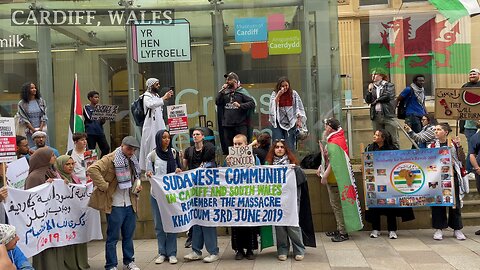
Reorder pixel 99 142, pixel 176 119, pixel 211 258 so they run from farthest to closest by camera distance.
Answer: pixel 99 142 < pixel 176 119 < pixel 211 258

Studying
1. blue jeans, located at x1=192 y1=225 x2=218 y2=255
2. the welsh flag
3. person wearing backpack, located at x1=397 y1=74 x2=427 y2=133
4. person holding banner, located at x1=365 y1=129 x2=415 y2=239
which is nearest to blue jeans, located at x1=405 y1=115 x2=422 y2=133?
person wearing backpack, located at x1=397 y1=74 x2=427 y2=133

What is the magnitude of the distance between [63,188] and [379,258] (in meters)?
4.33

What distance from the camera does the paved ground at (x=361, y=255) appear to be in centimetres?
752

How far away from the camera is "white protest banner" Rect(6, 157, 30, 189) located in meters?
7.12

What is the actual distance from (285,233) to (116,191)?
241cm

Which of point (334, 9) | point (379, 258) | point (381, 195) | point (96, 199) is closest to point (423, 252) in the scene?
point (379, 258)

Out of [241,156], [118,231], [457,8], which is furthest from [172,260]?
[457,8]

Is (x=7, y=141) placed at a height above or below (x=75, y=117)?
below

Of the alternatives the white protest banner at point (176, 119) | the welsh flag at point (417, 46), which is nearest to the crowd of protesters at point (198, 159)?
the white protest banner at point (176, 119)

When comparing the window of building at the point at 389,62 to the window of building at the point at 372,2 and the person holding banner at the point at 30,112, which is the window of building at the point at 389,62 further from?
the person holding banner at the point at 30,112

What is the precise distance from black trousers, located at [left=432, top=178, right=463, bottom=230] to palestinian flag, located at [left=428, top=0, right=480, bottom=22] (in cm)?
483

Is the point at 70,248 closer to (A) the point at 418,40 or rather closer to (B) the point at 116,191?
(B) the point at 116,191

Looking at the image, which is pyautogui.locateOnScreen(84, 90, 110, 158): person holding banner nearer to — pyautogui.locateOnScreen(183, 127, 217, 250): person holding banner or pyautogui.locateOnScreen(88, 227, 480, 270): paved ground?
pyautogui.locateOnScreen(88, 227, 480, 270): paved ground

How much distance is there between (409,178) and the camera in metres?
9.34
